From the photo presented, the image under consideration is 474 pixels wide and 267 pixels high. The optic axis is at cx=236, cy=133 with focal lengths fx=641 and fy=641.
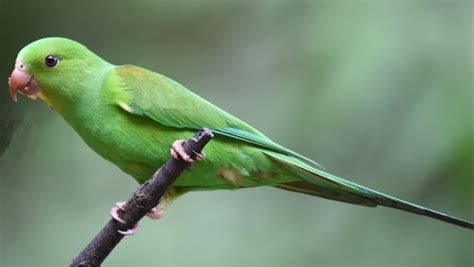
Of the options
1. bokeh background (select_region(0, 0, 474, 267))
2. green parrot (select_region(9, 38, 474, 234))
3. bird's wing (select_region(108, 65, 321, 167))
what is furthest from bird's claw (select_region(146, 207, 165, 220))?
bokeh background (select_region(0, 0, 474, 267))

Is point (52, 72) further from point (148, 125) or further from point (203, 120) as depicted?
point (203, 120)

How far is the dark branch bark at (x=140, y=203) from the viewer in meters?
1.22

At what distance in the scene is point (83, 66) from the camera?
1.63 metres

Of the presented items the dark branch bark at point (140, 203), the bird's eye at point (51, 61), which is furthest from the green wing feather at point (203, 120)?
the dark branch bark at point (140, 203)

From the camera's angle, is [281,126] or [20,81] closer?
[20,81]

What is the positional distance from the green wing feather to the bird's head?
3.6 inches

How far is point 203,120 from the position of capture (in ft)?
5.18

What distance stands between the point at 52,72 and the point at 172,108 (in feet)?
1.02

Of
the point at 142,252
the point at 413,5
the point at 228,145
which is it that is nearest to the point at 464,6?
the point at 413,5

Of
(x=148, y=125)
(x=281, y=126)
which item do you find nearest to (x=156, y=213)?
(x=148, y=125)

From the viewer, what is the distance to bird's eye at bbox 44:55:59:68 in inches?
62.2

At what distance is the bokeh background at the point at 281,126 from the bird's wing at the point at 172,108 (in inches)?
14.8

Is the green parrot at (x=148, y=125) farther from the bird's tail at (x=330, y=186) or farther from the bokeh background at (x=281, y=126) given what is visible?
the bokeh background at (x=281, y=126)

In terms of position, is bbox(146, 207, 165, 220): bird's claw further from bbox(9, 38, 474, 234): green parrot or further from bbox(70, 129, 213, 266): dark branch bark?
bbox(70, 129, 213, 266): dark branch bark
